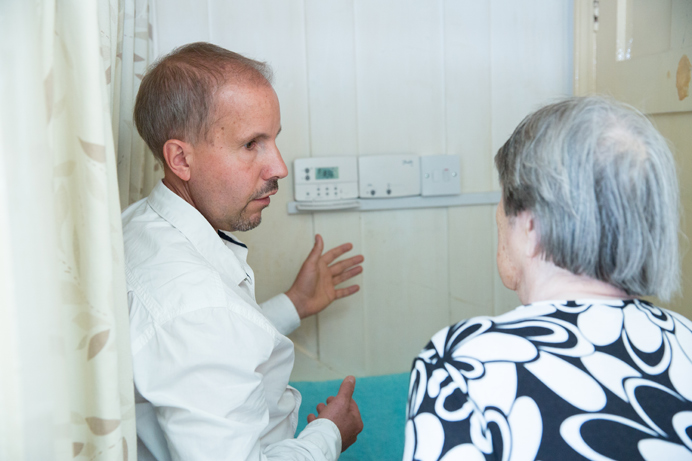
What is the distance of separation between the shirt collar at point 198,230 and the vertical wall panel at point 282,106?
0.56 m

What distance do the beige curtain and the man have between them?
0.14 metres

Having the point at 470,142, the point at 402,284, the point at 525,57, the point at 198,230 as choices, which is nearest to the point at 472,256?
the point at 402,284

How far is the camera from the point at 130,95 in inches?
47.6

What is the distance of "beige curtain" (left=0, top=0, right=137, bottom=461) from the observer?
20.3 inches

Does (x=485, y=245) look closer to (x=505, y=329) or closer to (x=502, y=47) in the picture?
(x=502, y=47)

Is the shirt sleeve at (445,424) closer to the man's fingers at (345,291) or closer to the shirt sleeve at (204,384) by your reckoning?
the shirt sleeve at (204,384)

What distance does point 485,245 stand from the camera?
163 cm

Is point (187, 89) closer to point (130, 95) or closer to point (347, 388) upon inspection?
point (130, 95)

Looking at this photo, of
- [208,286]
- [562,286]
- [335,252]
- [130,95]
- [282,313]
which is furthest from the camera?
[335,252]

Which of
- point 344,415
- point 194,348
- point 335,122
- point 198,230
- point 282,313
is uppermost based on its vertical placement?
point 335,122

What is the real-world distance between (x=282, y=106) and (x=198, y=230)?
64cm

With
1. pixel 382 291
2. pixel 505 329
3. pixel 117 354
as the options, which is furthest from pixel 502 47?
pixel 117 354

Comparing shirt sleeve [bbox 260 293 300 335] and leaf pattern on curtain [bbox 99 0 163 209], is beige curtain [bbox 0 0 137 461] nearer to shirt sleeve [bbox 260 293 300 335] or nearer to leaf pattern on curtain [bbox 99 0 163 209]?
leaf pattern on curtain [bbox 99 0 163 209]

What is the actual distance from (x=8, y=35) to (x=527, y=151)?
56cm
